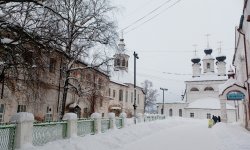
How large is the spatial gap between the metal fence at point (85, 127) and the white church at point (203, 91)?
4819 centimetres

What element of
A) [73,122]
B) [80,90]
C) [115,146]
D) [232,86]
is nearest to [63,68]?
[80,90]

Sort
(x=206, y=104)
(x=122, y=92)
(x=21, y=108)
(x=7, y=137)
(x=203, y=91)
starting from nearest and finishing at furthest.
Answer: (x=7, y=137), (x=21, y=108), (x=122, y=92), (x=206, y=104), (x=203, y=91)

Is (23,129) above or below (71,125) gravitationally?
above

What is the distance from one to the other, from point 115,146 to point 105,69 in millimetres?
7817

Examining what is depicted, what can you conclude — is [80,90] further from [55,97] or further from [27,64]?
[27,64]

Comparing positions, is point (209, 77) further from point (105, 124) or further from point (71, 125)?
point (71, 125)

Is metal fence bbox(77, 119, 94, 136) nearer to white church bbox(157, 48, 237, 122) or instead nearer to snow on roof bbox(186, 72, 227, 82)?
white church bbox(157, 48, 237, 122)

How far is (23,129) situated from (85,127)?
5756mm

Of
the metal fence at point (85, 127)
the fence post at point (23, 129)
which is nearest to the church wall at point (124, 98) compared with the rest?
the metal fence at point (85, 127)

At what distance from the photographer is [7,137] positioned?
341 inches

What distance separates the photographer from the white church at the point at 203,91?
62.2 metres

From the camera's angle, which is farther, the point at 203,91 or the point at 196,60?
the point at 196,60

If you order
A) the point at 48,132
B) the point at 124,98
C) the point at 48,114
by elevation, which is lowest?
the point at 48,132

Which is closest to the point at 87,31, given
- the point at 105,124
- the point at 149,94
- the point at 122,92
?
the point at 105,124
